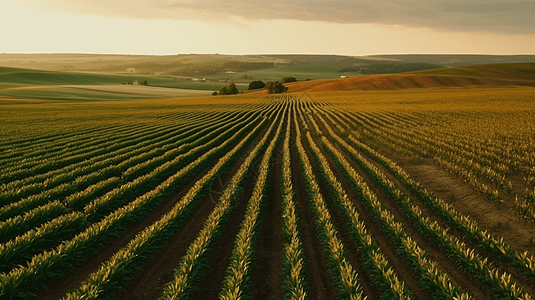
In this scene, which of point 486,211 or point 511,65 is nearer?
point 486,211

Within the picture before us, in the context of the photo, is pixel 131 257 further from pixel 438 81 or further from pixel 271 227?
pixel 438 81

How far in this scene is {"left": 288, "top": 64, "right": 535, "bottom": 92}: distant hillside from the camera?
108m

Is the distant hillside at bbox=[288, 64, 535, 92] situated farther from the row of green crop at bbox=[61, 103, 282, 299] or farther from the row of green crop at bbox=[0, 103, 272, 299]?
the row of green crop at bbox=[61, 103, 282, 299]

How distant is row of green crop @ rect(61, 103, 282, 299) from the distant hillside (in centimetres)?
10753

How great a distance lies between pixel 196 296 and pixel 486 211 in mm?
11308

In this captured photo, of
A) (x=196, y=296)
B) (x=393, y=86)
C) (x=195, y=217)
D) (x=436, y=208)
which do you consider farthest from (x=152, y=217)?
(x=393, y=86)

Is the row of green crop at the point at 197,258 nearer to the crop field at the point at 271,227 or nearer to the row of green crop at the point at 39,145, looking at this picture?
the crop field at the point at 271,227

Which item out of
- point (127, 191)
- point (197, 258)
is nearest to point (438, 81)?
point (127, 191)

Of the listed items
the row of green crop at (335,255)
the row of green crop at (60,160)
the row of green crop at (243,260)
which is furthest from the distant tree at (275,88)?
the row of green crop at (243,260)

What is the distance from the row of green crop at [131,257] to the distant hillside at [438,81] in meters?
108

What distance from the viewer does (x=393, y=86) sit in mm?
110625

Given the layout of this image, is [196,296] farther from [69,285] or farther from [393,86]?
[393,86]

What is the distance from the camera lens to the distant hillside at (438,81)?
353ft

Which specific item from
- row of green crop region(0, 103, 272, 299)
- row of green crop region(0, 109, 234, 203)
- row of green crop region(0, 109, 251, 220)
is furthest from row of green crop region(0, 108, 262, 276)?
row of green crop region(0, 109, 234, 203)
